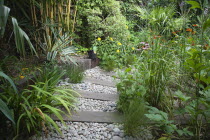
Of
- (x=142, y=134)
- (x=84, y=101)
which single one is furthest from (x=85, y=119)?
(x=142, y=134)

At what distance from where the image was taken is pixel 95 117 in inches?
73.9

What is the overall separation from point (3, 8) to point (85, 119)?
1.21 metres

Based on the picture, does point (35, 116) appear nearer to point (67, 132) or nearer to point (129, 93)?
point (67, 132)

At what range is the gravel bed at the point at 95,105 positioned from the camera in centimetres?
207

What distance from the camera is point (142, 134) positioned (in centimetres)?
158

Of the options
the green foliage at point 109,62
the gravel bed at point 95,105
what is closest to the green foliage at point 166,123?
the gravel bed at point 95,105

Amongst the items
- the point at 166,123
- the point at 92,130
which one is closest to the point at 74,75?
the point at 92,130

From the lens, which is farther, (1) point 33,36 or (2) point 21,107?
(1) point 33,36

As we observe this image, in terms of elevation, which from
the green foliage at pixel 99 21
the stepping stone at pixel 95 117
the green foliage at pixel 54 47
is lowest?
the stepping stone at pixel 95 117

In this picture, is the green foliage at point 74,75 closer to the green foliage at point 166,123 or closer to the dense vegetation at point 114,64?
the dense vegetation at point 114,64

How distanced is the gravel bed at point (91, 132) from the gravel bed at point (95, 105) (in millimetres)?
296

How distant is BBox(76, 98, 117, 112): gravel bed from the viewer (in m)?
2.07

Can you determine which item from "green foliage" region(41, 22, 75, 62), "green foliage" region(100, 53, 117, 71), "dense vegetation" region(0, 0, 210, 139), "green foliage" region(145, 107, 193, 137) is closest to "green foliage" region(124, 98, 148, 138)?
"dense vegetation" region(0, 0, 210, 139)

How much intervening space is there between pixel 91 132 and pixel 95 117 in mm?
223
